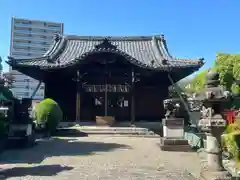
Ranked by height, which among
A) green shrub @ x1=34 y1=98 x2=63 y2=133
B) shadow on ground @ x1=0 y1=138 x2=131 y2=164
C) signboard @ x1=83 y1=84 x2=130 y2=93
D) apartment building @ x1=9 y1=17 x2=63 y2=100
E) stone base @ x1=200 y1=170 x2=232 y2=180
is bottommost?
shadow on ground @ x1=0 y1=138 x2=131 y2=164

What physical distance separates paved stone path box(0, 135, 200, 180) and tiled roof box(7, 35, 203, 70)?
8461mm

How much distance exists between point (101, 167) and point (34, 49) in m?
57.3

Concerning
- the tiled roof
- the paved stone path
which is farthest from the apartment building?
the paved stone path

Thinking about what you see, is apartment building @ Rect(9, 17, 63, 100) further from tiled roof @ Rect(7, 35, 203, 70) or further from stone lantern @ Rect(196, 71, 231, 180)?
stone lantern @ Rect(196, 71, 231, 180)

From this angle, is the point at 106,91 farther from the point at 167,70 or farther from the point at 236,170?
the point at 236,170

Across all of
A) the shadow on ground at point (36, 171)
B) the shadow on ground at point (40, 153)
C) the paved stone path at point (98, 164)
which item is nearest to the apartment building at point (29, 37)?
the shadow on ground at point (40, 153)

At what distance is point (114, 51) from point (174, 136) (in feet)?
28.3

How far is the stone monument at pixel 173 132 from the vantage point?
11125 millimetres

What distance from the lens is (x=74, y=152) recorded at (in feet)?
34.2

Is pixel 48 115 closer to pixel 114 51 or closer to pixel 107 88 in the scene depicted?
pixel 107 88

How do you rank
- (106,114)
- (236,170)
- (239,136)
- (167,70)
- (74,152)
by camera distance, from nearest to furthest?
(236,170), (239,136), (74,152), (167,70), (106,114)

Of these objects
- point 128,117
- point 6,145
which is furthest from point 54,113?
point 128,117

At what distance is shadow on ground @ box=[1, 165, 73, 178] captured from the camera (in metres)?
6.86

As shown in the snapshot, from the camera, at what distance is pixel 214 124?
19.5 feet
